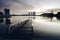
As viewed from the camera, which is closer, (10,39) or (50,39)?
(10,39)

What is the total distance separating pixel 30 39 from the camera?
34.3 ft

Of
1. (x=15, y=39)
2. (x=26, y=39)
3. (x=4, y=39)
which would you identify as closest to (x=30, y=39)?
(x=26, y=39)

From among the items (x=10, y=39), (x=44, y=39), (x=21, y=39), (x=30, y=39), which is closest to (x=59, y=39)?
(x=44, y=39)

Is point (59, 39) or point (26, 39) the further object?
point (59, 39)

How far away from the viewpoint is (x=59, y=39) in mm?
11094

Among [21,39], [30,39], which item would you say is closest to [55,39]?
[30,39]

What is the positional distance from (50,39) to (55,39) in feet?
1.34

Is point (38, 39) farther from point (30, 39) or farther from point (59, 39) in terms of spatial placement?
point (59, 39)

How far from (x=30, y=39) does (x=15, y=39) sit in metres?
1.08

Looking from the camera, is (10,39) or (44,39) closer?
(10,39)

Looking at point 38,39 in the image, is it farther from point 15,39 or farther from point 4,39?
point 4,39

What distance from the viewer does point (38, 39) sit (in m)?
10.9

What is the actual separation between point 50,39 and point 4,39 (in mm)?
3457

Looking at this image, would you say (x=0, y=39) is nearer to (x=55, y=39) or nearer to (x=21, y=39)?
(x=21, y=39)
